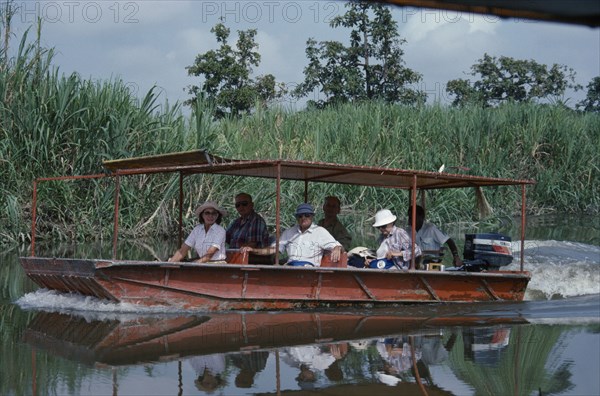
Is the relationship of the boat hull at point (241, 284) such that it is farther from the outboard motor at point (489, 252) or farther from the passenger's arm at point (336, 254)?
the outboard motor at point (489, 252)

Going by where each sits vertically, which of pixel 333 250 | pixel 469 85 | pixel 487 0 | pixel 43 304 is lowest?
pixel 43 304

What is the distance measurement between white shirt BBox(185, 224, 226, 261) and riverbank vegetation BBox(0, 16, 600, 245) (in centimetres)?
334

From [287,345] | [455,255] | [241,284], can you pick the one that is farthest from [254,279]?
[455,255]

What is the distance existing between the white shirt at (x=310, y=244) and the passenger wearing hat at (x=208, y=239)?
26.6 inches

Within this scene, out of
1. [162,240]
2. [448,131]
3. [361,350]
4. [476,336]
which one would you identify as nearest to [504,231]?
[448,131]

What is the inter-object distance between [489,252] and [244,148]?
7.84 m

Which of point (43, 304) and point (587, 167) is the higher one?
point (587, 167)

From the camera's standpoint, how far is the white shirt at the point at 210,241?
9.82m

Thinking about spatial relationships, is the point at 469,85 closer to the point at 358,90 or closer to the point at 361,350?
the point at 358,90

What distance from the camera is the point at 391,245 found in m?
10.4

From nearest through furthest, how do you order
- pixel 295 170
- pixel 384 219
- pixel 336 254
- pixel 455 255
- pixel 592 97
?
1. pixel 336 254
2. pixel 384 219
3. pixel 295 170
4. pixel 455 255
5. pixel 592 97

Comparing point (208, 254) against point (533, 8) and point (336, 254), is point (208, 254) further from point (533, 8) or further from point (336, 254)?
point (533, 8)

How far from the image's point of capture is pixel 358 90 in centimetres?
2945

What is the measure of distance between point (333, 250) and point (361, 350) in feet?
9.03
